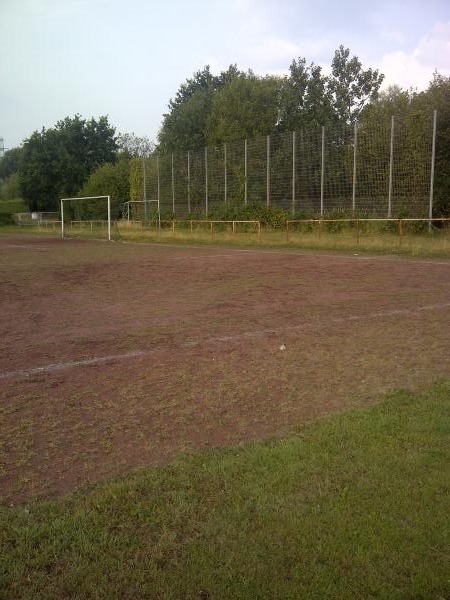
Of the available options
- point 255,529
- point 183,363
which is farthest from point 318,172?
point 255,529

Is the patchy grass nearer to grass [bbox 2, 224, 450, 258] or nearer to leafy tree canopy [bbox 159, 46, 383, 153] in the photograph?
grass [bbox 2, 224, 450, 258]

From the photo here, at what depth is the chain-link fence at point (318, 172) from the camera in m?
25.5

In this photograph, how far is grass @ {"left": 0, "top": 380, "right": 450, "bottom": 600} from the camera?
240 centimetres

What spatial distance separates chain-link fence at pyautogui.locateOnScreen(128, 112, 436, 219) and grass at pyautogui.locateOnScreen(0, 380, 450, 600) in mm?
22879

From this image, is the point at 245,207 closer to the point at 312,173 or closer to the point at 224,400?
the point at 312,173

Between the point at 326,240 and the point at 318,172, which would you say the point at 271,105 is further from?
the point at 326,240

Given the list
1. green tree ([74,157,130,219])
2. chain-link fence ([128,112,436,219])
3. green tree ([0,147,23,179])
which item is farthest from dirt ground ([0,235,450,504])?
green tree ([0,147,23,179])

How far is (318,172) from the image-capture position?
30.0 m

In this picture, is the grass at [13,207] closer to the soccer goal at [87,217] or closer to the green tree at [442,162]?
the soccer goal at [87,217]

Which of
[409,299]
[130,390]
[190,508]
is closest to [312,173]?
[409,299]

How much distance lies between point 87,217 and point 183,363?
49.7 meters

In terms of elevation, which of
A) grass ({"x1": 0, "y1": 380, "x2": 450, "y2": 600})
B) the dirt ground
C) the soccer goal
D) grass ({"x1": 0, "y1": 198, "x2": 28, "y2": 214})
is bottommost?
grass ({"x1": 0, "y1": 380, "x2": 450, "y2": 600})

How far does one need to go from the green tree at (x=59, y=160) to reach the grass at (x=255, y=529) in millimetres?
68057

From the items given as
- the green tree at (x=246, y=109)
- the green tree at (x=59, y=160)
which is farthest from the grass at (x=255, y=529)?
the green tree at (x=59, y=160)
